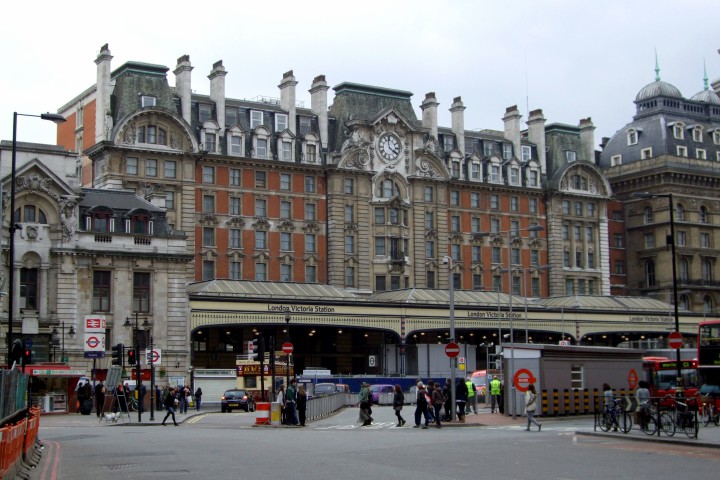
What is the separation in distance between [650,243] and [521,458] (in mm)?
92163

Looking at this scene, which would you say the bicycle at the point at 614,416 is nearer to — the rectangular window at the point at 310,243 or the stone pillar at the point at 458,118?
the rectangular window at the point at 310,243

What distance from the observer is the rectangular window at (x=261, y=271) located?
9369 centimetres

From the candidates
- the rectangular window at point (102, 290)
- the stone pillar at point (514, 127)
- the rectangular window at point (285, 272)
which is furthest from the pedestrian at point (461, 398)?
the stone pillar at point (514, 127)

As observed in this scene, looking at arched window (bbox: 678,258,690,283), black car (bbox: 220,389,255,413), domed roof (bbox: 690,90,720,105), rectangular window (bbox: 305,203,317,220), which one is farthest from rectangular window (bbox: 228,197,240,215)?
domed roof (bbox: 690,90,720,105)

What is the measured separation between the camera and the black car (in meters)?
66.4

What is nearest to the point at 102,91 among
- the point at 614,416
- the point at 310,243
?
the point at 310,243

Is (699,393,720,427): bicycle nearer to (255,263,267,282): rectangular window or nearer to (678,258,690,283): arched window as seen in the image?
(255,263,267,282): rectangular window

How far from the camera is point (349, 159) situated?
9806cm

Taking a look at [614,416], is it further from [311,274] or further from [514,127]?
[514,127]

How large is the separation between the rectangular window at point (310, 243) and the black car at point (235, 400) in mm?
29980

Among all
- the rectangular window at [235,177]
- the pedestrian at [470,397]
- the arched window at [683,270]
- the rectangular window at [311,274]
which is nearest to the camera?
the pedestrian at [470,397]

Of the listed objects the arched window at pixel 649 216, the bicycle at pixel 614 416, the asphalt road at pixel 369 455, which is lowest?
the asphalt road at pixel 369 455

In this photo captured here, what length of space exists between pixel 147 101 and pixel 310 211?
16.7 metres

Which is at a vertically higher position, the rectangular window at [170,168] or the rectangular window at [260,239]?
the rectangular window at [170,168]
